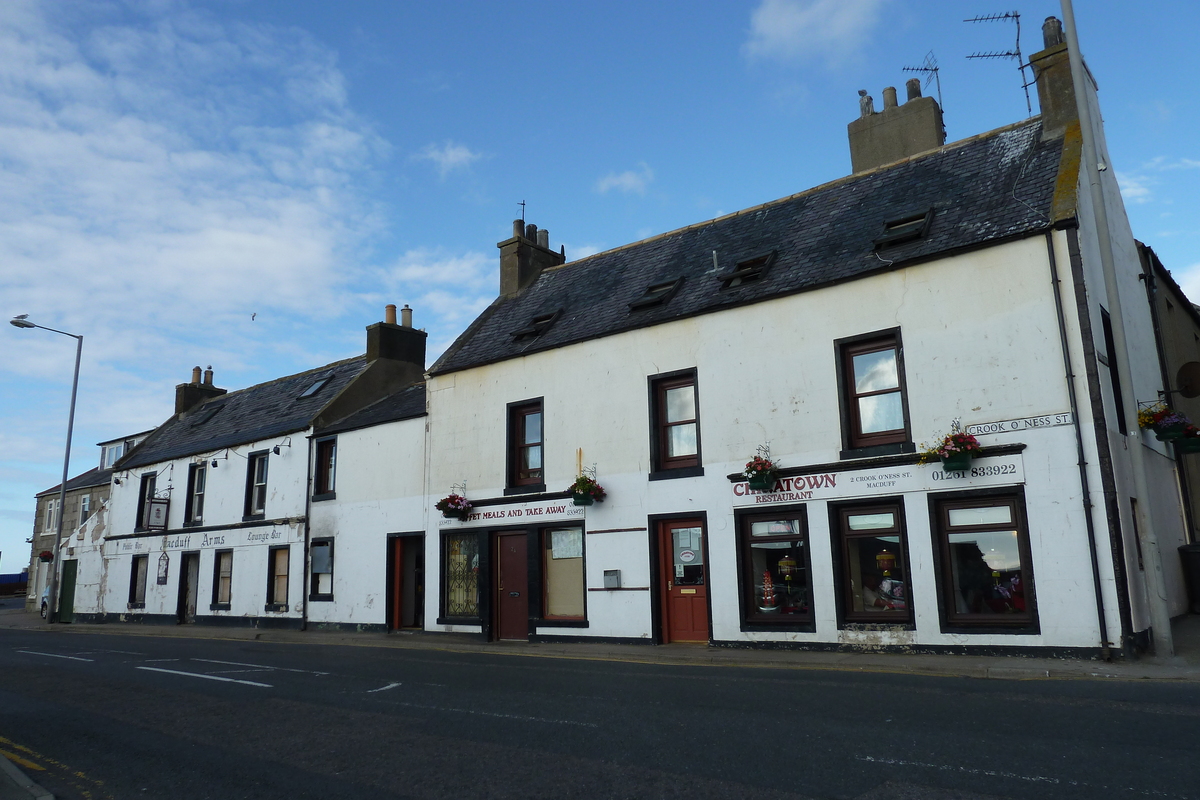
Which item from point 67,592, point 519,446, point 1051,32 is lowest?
point 67,592

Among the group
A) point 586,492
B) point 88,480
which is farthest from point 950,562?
point 88,480

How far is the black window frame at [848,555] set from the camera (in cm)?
1360

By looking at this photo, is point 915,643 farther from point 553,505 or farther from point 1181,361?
point 1181,361

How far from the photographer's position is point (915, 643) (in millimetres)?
13336

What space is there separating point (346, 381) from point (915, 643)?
66.1ft

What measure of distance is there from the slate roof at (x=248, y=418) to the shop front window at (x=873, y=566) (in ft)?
55.2

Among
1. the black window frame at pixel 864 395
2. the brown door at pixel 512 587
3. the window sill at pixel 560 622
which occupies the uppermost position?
the black window frame at pixel 864 395

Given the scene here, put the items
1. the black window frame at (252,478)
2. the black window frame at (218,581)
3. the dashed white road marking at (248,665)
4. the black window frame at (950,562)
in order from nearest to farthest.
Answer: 1. the black window frame at (950,562)
2. the dashed white road marking at (248,665)
3. the black window frame at (252,478)
4. the black window frame at (218,581)

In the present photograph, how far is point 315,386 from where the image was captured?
28.6 m

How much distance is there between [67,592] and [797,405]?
108 feet

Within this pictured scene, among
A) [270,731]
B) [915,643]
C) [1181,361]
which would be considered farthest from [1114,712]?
[1181,361]

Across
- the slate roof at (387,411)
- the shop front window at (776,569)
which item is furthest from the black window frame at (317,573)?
the shop front window at (776,569)

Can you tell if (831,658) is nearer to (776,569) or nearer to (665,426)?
(776,569)

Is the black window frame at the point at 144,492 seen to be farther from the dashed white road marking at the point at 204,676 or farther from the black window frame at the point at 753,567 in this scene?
the black window frame at the point at 753,567
